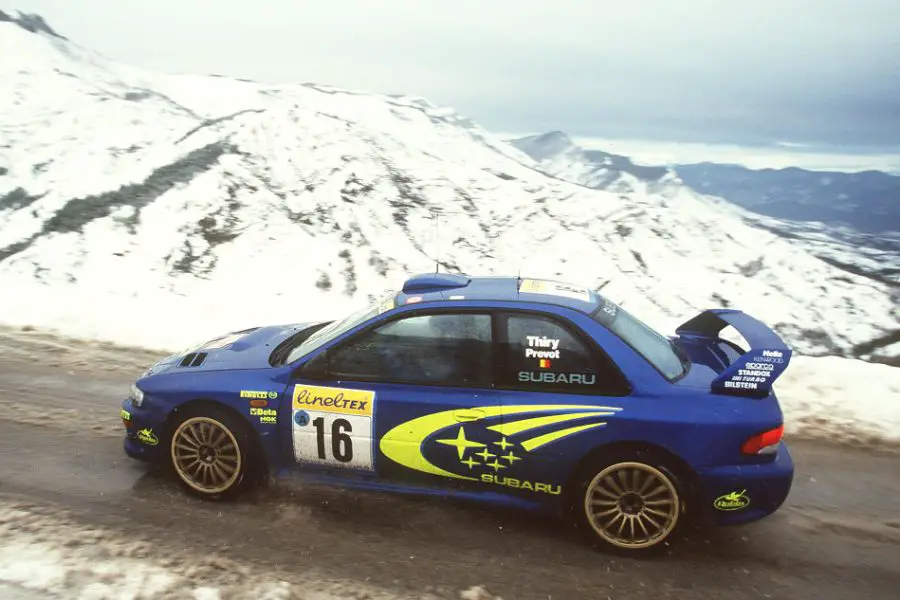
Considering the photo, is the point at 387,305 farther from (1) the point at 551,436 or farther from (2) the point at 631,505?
(2) the point at 631,505

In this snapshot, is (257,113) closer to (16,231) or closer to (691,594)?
(16,231)

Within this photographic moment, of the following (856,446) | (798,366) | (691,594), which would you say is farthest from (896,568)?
(798,366)

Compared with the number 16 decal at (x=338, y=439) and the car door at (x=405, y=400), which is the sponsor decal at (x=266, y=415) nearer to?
the car door at (x=405, y=400)

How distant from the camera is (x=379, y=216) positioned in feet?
59.1

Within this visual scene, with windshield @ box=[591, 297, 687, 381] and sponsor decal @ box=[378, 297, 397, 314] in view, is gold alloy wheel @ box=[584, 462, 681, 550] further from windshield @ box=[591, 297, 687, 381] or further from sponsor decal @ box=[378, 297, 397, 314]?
sponsor decal @ box=[378, 297, 397, 314]

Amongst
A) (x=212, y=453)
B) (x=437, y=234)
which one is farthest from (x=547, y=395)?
(x=437, y=234)

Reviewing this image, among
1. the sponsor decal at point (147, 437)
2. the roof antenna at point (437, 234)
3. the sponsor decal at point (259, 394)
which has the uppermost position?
the roof antenna at point (437, 234)

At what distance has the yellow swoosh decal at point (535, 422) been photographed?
12.0 ft

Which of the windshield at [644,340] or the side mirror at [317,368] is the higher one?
the windshield at [644,340]

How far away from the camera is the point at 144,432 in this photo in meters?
4.28

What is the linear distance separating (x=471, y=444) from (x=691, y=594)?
1.47 meters

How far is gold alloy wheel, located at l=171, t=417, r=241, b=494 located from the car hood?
410mm

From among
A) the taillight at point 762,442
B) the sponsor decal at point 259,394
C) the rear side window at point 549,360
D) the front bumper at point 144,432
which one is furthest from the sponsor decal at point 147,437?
the taillight at point 762,442

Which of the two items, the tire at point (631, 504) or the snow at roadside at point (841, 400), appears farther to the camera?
the snow at roadside at point (841, 400)
